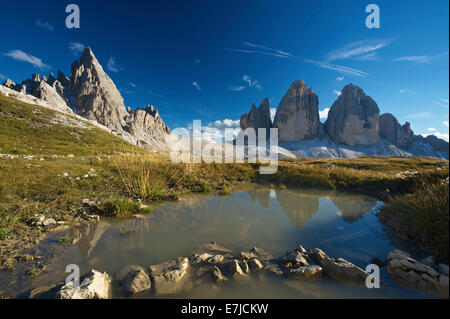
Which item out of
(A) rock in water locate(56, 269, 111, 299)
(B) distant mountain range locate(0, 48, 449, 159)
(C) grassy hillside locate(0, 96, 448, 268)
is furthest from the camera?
(B) distant mountain range locate(0, 48, 449, 159)

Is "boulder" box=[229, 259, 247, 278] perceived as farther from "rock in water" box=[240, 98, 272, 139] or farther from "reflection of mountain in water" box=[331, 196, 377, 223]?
"rock in water" box=[240, 98, 272, 139]

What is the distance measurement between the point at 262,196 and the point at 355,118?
14210 centimetres

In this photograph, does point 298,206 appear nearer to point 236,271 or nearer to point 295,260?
point 295,260

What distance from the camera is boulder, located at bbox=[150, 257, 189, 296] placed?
2.52 m

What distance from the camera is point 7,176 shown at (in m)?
6.87

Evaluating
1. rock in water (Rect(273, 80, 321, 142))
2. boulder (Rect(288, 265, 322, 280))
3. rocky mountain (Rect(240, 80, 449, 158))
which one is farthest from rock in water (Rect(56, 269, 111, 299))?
rock in water (Rect(273, 80, 321, 142))

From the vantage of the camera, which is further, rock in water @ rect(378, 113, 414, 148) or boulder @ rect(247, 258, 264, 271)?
rock in water @ rect(378, 113, 414, 148)

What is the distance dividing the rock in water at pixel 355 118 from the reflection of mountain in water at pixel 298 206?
137 m

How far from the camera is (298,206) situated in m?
6.61

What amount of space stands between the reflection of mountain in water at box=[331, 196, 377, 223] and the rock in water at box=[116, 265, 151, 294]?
5618 mm

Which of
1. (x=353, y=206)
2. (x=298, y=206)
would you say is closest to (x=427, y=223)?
(x=353, y=206)

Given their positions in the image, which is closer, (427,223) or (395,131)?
(427,223)

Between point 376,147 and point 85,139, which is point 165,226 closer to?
point 85,139
